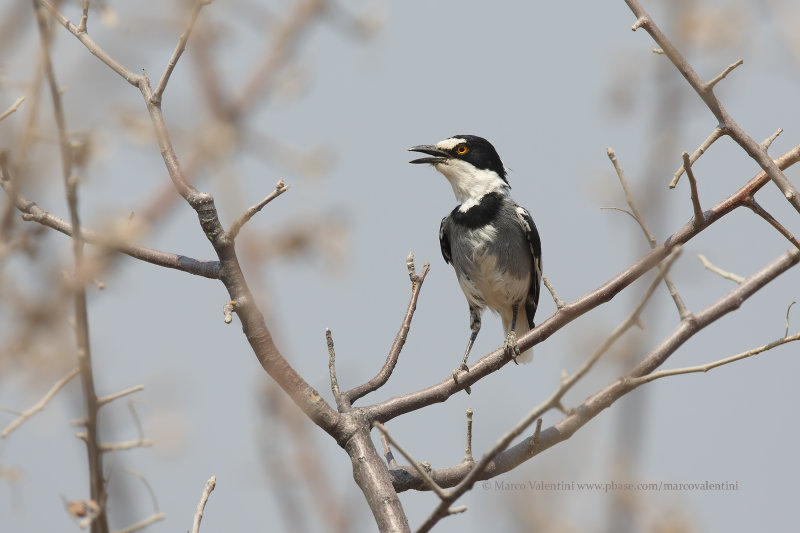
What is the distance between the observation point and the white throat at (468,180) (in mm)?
6946

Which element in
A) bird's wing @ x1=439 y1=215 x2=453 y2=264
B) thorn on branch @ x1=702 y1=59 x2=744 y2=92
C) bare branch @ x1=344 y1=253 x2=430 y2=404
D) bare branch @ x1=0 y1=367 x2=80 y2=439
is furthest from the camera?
bird's wing @ x1=439 y1=215 x2=453 y2=264

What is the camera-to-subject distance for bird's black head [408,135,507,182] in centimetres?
711

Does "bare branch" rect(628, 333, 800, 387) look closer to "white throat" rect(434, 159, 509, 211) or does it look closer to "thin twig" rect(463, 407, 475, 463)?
"thin twig" rect(463, 407, 475, 463)

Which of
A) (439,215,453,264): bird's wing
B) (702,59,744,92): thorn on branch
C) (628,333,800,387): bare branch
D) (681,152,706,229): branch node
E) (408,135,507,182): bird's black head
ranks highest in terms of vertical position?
(408,135,507,182): bird's black head

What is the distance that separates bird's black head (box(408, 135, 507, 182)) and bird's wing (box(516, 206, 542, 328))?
58 centimetres

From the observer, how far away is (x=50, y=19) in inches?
57.7

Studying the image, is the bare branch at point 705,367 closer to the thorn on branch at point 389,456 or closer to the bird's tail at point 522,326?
the thorn on branch at point 389,456

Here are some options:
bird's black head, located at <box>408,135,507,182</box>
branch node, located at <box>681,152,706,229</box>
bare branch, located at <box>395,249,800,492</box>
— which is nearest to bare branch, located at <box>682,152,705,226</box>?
branch node, located at <box>681,152,706,229</box>

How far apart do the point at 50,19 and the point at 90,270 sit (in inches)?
16.8

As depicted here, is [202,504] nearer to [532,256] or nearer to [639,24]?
[639,24]

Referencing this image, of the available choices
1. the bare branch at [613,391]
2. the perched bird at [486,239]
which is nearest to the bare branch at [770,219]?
the bare branch at [613,391]

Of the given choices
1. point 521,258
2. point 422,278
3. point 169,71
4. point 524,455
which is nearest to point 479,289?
point 521,258

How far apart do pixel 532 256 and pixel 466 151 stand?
1.07 metres

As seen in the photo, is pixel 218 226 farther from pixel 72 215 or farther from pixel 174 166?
pixel 72 215
